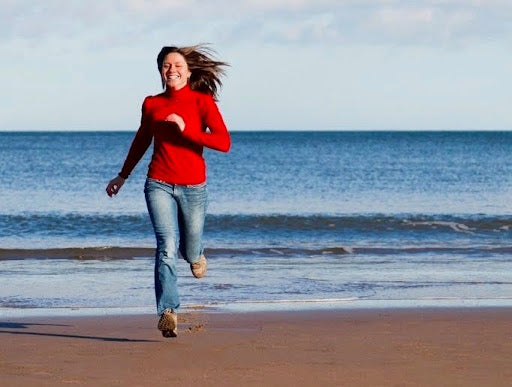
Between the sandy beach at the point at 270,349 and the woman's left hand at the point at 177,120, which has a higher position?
the woman's left hand at the point at 177,120

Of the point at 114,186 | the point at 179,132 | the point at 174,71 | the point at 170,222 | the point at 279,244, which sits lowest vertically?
the point at 279,244

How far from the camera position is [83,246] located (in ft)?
57.1

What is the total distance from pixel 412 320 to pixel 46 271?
5.89 m

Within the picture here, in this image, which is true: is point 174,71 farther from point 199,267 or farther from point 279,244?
point 279,244

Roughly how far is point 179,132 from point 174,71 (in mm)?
405

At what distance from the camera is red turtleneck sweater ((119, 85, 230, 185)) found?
686 centimetres

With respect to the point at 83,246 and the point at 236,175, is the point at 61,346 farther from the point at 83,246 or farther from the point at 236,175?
the point at 236,175

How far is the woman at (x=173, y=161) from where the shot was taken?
6867 millimetres

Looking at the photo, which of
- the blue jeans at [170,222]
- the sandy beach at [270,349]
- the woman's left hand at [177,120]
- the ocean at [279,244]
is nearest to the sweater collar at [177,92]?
the woman's left hand at [177,120]

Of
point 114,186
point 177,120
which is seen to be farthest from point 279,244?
point 177,120

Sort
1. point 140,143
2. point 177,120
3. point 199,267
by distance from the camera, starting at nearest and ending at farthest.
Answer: point 177,120, point 140,143, point 199,267

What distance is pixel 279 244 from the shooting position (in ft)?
59.0

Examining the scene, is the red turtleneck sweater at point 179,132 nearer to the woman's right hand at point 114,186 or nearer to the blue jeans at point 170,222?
the blue jeans at point 170,222

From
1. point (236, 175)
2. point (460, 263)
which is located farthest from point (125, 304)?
point (236, 175)
